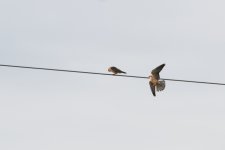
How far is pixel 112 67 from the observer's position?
25484mm

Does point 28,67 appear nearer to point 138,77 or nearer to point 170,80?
point 138,77

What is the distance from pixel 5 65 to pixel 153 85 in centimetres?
1002

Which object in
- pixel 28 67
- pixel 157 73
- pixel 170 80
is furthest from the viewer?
pixel 157 73

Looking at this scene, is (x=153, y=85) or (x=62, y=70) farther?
(x=153, y=85)

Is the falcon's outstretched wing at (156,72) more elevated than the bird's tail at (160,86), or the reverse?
the falcon's outstretched wing at (156,72)

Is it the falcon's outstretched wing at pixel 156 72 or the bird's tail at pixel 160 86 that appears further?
the falcon's outstretched wing at pixel 156 72

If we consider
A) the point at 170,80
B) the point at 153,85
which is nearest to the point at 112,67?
the point at 153,85

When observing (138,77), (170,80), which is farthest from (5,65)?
(170,80)

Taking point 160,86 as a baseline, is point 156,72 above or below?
above

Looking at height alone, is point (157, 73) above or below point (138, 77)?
above

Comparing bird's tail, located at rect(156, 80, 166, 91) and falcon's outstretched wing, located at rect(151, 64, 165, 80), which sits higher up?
falcon's outstretched wing, located at rect(151, 64, 165, 80)

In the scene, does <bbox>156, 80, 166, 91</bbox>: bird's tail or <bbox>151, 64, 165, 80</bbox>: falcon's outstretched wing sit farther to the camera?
<bbox>151, 64, 165, 80</bbox>: falcon's outstretched wing

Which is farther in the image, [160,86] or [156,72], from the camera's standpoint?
[156,72]

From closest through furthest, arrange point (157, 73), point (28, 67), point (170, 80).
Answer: point (28, 67) < point (170, 80) < point (157, 73)
